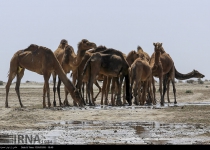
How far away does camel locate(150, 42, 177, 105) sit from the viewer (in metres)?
24.7

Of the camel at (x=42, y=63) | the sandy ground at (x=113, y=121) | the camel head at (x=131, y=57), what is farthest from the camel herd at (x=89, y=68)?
the sandy ground at (x=113, y=121)

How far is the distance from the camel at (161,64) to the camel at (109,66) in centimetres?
111

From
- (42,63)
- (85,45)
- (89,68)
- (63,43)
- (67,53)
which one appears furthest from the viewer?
(63,43)

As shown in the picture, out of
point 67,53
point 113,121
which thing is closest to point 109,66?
point 67,53

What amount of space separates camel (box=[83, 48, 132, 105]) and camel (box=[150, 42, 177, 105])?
1107mm

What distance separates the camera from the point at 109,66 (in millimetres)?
24297

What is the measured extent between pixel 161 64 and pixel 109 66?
89.0 inches

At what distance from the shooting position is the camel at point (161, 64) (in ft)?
81.2

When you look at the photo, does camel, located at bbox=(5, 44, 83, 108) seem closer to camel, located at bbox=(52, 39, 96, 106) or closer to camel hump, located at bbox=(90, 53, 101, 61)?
camel hump, located at bbox=(90, 53, 101, 61)

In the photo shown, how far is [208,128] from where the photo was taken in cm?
1535

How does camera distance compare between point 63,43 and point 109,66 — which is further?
point 63,43

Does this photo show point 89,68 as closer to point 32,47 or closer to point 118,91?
point 118,91

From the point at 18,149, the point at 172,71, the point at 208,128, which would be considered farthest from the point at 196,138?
the point at 172,71

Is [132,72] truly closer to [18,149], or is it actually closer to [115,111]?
[115,111]
